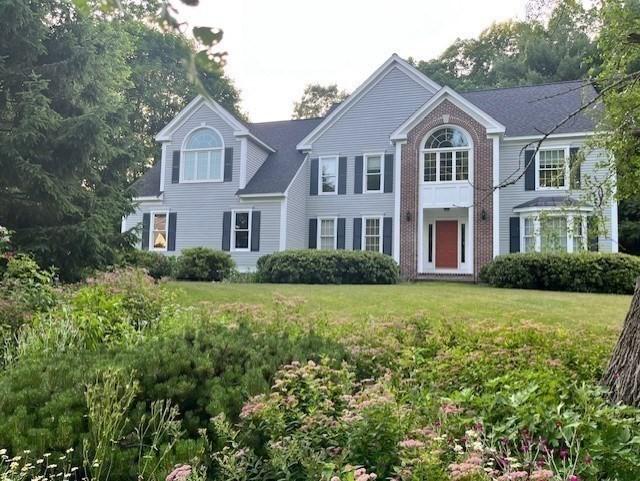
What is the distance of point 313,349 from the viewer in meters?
4.23

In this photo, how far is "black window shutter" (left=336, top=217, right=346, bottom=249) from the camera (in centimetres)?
1936

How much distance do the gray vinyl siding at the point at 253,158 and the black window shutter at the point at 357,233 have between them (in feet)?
14.8

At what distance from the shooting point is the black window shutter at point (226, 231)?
19797 mm

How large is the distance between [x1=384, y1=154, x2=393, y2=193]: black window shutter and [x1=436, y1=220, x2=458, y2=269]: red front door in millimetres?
2158

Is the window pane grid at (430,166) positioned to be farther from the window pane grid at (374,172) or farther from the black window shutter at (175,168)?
the black window shutter at (175,168)

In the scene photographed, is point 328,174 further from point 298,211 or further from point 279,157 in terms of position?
point 279,157

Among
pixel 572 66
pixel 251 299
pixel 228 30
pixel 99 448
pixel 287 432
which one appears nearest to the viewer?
A: pixel 228 30

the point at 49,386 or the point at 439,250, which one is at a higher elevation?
the point at 439,250

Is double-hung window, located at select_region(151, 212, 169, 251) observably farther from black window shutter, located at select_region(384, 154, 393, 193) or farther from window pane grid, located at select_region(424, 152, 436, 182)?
window pane grid, located at select_region(424, 152, 436, 182)

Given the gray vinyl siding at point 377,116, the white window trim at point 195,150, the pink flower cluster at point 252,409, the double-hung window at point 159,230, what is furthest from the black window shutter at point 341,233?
the pink flower cluster at point 252,409

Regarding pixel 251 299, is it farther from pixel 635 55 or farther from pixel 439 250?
pixel 439 250

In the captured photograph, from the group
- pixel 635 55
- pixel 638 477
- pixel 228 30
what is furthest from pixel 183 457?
pixel 635 55

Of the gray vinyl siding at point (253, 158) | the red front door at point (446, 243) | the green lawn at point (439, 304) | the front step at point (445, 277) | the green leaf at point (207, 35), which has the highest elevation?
the gray vinyl siding at point (253, 158)

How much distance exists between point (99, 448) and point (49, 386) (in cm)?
89
